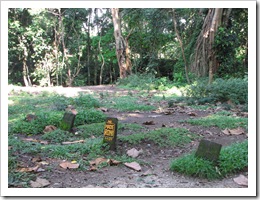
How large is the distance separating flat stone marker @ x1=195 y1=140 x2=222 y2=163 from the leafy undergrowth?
6 centimetres

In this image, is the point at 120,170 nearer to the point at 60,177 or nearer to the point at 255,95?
the point at 60,177

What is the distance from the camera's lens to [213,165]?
359cm

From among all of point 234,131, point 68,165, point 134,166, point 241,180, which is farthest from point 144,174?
point 234,131

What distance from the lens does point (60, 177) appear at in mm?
3486

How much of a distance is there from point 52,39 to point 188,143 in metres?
16.8

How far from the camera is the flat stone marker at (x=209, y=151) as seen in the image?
362 centimetres

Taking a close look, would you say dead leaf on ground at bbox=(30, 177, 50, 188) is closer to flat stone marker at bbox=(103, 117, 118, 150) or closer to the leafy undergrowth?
flat stone marker at bbox=(103, 117, 118, 150)

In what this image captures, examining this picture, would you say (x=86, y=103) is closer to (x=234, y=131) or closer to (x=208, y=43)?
(x=234, y=131)

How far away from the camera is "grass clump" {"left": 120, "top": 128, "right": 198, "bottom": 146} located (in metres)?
4.67

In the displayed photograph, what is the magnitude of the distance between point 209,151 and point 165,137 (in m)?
1.27

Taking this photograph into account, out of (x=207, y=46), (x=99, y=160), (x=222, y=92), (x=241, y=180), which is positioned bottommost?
(x=241, y=180)

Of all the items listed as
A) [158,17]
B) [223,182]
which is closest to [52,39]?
[158,17]

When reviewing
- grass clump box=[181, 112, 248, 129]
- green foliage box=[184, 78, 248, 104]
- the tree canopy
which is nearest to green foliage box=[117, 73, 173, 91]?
the tree canopy

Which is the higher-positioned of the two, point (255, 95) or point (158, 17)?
point (158, 17)
